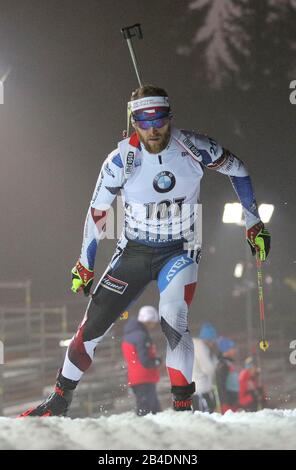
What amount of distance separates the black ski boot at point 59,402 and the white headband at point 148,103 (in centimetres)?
160

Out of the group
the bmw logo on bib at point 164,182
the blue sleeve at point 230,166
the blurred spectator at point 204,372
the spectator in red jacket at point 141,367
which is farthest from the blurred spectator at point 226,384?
the bmw logo on bib at point 164,182

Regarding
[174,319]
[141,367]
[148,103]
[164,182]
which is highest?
[148,103]

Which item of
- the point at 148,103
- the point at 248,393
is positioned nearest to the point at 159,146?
the point at 148,103

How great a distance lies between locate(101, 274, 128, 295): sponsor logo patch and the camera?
14.0ft

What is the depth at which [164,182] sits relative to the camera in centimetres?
425

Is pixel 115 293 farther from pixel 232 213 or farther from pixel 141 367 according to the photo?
pixel 232 213

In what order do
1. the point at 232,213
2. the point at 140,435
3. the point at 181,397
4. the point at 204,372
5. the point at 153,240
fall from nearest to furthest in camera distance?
the point at 140,435
the point at 181,397
the point at 153,240
the point at 204,372
the point at 232,213

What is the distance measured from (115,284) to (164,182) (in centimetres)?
63

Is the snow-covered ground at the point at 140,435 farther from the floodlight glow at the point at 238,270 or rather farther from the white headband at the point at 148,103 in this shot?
the floodlight glow at the point at 238,270

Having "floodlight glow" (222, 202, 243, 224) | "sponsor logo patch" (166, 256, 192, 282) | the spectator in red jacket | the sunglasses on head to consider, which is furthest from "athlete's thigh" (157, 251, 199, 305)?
"floodlight glow" (222, 202, 243, 224)

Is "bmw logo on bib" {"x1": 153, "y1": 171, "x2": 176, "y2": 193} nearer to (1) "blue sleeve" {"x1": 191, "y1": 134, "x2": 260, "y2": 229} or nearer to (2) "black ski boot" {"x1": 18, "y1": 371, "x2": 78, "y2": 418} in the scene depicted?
(1) "blue sleeve" {"x1": 191, "y1": 134, "x2": 260, "y2": 229}

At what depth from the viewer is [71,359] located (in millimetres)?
4398

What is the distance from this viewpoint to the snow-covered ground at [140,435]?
2.85m
